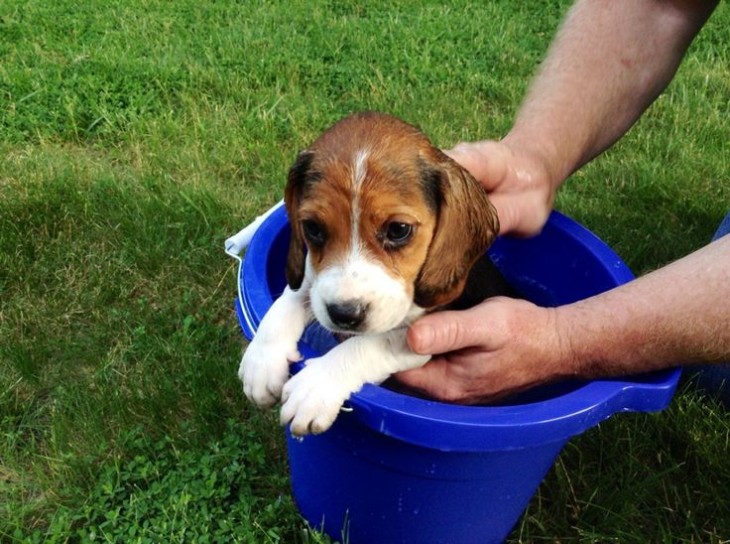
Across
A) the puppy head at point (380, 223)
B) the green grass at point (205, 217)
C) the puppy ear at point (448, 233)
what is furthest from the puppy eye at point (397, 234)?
the green grass at point (205, 217)

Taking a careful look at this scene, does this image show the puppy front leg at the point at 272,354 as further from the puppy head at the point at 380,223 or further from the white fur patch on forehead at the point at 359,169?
the white fur patch on forehead at the point at 359,169

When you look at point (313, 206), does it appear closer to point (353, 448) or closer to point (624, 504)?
point (353, 448)

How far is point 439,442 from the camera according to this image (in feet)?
6.73

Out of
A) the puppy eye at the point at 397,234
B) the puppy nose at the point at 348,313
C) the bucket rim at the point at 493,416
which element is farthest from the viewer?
the puppy eye at the point at 397,234

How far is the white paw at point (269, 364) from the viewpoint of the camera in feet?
7.79

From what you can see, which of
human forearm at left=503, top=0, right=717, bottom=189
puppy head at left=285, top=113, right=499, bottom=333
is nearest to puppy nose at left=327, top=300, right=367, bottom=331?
puppy head at left=285, top=113, right=499, bottom=333

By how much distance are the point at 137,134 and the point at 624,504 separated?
11.8ft

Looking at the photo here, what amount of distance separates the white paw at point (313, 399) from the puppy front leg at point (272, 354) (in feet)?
0.26

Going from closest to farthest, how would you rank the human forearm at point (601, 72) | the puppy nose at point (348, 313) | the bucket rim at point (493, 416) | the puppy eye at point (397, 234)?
the bucket rim at point (493, 416), the puppy nose at point (348, 313), the puppy eye at point (397, 234), the human forearm at point (601, 72)

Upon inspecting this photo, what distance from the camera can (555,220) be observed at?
3170 mm

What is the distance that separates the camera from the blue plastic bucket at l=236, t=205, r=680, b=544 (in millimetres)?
2051

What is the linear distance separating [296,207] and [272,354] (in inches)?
17.6

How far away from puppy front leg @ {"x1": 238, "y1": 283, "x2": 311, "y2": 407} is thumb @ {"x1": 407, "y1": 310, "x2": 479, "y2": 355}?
38cm

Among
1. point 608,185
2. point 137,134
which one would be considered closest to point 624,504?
point 608,185
